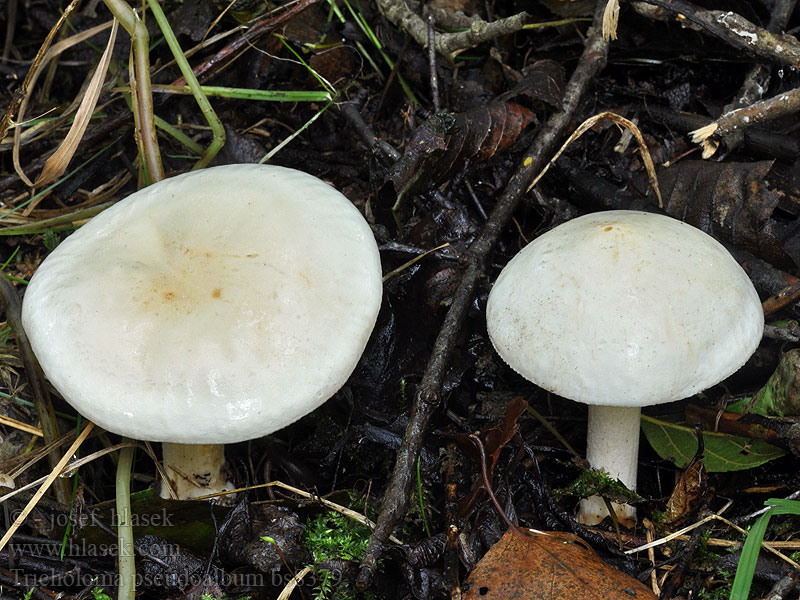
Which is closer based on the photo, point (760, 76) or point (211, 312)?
point (211, 312)

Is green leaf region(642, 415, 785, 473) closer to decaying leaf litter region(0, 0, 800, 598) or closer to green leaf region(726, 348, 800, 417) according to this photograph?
decaying leaf litter region(0, 0, 800, 598)

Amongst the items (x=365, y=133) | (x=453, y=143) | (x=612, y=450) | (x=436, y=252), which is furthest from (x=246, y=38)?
(x=612, y=450)

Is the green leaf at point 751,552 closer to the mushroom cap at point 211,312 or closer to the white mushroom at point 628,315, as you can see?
the white mushroom at point 628,315

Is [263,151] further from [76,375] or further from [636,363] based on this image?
[636,363]

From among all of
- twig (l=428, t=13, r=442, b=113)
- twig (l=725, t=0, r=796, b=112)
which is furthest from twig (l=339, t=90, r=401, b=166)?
twig (l=725, t=0, r=796, b=112)

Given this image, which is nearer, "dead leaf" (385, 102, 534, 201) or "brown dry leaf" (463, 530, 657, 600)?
"brown dry leaf" (463, 530, 657, 600)

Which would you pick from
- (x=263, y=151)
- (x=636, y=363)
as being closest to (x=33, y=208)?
(x=263, y=151)

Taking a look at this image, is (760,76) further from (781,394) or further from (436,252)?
(436,252)
